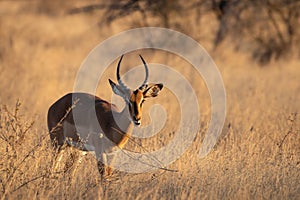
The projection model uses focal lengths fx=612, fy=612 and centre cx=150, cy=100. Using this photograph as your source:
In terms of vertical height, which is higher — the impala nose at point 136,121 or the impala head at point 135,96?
the impala head at point 135,96

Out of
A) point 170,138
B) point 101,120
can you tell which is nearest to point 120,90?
point 101,120

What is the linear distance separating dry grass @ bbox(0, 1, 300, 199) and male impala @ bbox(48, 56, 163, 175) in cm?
20

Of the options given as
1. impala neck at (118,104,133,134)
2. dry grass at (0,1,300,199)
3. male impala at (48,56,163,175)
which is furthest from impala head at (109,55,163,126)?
dry grass at (0,1,300,199)

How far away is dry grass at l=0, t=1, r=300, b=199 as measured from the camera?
5180 millimetres

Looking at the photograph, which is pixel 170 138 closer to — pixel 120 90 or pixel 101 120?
pixel 101 120

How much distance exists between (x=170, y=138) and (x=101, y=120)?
3.63 ft

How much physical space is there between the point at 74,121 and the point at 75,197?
5.55 feet

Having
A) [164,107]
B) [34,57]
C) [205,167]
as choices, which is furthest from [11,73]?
[205,167]

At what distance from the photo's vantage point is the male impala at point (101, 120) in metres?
6.05

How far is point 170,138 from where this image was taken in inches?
284

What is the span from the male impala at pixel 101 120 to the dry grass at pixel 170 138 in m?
0.20

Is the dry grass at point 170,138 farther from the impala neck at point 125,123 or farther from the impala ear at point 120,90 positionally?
the impala ear at point 120,90

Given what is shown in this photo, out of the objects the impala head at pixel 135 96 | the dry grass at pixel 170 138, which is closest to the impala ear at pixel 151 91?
the impala head at pixel 135 96

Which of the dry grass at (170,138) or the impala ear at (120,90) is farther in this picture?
the impala ear at (120,90)
